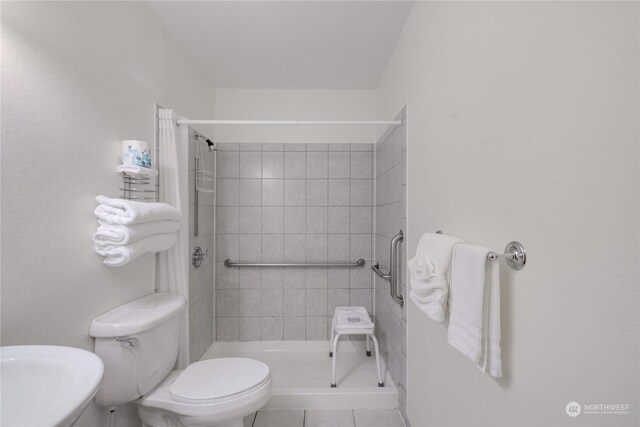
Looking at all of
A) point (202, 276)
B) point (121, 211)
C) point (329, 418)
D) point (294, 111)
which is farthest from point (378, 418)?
point (294, 111)

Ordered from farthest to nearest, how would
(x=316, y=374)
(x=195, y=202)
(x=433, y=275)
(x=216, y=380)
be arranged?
(x=316, y=374) → (x=195, y=202) → (x=216, y=380) → (x=433, y=275)

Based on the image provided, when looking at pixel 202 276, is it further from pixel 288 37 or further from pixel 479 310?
pixel 479 310

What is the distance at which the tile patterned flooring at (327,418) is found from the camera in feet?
5.92

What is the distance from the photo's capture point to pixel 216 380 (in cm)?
139

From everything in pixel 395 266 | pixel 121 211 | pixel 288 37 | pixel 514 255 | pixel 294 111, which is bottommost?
pixel 395 266

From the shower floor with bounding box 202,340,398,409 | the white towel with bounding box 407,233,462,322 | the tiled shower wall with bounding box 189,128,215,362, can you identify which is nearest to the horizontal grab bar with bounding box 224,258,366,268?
the tiled shower wall with bounding box 189,128,215,362

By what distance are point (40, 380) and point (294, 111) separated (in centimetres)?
247

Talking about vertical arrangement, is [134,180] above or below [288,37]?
below

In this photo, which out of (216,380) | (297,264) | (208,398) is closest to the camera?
(208,398)

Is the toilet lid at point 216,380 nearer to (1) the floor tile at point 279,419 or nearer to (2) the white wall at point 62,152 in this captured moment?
(2) the white wall at point 62,152

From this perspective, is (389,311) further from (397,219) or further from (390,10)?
(390,10)

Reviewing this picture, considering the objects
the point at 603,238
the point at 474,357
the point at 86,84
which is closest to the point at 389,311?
the point at 474,357

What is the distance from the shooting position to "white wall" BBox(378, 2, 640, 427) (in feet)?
1.67

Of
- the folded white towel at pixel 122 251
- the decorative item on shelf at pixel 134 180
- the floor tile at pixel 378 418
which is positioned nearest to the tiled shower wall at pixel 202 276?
the decorative item on shelf at pixel 134 180
